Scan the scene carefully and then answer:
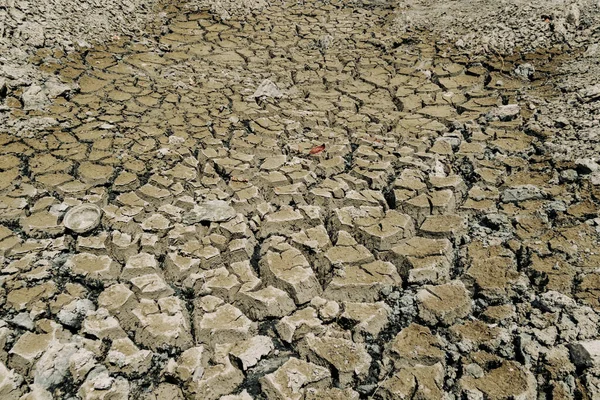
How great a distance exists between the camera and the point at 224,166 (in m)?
2.36

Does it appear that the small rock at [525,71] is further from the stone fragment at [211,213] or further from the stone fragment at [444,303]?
the stone fragment at [211,213]

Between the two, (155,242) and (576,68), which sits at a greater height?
(576,68)

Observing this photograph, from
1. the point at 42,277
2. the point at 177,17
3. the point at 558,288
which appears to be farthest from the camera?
the point at 177,17

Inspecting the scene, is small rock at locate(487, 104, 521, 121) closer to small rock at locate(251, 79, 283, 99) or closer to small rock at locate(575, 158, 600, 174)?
small rock at locate(575, 158, 600, 174)

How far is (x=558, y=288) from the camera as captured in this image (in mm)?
1603

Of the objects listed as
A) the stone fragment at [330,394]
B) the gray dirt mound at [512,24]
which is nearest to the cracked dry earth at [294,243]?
the stone fragment at [330,394]

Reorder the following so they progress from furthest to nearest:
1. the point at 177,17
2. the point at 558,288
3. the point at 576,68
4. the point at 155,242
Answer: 1. the point at 177,17
2. the point at 576,68
3. the point at 155,242
4. the point at 558,288

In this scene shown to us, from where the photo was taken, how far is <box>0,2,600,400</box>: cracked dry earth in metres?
1.44

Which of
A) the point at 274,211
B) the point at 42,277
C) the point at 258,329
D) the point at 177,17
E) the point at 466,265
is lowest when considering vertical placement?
the point at 42,277

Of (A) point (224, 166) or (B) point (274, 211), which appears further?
(A) point (224, 166)

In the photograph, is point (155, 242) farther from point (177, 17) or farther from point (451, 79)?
point (177, 17)

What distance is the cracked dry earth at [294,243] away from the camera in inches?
56.7

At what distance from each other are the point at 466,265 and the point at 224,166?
1305mm

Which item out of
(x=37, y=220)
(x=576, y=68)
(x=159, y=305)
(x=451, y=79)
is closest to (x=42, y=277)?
(x=37, y=220)
